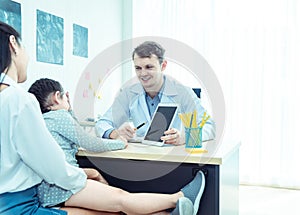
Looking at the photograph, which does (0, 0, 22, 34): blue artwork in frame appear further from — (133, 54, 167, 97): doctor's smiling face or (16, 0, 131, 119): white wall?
(133, 54, 167, 97): doctor's smiling face

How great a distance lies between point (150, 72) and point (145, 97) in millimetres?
162

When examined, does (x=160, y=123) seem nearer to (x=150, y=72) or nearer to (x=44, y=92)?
(x=150, y=72)

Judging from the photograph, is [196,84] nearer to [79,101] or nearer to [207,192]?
[79,101]

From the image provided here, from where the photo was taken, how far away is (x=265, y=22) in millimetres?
3592

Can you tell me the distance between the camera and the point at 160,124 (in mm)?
1761

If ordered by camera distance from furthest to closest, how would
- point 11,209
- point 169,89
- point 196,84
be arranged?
point 196,84 < point 169,89 < point 11,209

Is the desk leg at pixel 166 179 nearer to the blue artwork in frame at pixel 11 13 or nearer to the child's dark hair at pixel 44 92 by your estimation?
the child's dark hair at pixel 44 92

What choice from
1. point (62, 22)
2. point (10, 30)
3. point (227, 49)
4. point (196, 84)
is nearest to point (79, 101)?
point (62, 22)

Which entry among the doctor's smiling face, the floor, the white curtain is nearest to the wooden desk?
the doctor's smiling face

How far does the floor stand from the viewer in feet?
9.51

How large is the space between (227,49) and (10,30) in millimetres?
2701

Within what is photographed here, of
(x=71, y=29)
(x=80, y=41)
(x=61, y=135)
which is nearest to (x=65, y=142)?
(x=61, y=135)

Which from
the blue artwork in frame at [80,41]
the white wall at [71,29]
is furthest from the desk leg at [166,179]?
the blue artwork in frame at [80,41]

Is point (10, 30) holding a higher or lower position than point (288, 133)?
higher
